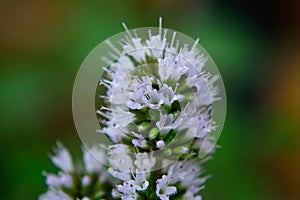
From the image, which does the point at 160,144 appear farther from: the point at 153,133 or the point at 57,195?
the point at 57,195

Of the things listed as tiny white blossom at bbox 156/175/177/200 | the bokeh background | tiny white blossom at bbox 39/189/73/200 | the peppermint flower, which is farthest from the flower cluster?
the bokeh background

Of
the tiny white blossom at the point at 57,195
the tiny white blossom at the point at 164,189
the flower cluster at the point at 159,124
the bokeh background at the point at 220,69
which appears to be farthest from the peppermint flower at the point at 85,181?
the bokeh background at the point at 220,69

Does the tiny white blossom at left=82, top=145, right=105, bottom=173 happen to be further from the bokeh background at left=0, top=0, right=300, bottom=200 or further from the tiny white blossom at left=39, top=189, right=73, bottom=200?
the bokeh background at left=0, top=0, right=300, bottom=200

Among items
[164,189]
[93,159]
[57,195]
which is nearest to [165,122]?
[164,189]

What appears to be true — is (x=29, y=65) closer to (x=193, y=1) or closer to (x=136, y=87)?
(x=193, y=1)

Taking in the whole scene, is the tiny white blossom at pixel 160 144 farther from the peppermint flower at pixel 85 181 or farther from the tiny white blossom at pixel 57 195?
the tiny white blossom at pixel 57 195

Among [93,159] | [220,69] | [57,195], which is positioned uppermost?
[220,69]
